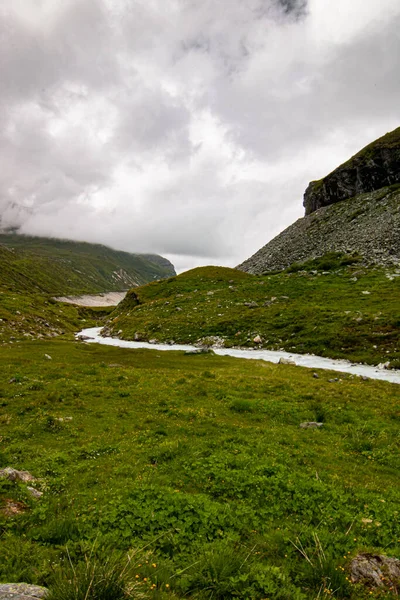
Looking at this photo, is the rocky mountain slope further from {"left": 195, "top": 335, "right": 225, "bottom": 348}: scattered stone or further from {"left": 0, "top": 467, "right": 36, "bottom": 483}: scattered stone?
{"left": 0, "top": 467, "right": 36, "bottom": 483}: scattered stone

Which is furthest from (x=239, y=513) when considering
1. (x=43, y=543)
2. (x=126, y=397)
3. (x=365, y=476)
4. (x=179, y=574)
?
(x=126, y=397)

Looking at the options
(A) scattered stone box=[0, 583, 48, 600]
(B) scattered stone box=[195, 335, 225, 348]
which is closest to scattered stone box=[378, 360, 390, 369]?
(B) scattered stone box=[195, 335, 225, 348]

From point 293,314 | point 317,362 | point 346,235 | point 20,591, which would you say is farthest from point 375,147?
point 20,591

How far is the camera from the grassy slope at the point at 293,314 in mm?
40188

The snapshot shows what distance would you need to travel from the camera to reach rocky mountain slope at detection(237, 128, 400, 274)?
76.6m

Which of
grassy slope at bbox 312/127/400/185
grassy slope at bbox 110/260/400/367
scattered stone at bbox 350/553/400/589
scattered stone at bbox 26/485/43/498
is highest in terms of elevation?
grassy slope at bbox 312/127/400/185

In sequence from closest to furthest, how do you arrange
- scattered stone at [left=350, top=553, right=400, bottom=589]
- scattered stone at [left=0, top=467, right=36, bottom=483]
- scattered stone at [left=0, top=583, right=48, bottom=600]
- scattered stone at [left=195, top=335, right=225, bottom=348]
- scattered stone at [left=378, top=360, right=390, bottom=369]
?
scattered stone at [left=0, top=583, right=48, bottom=600] < scattered stone at [left=350, top=553, right=400, bottom=589] < scattered stone at [left=0, top=467, right=36, bottom=483] < scattered stone at [left=378, top=360, right=390, bottom=369] < scattered stone at [left=195, top=335, right=225, bottom=348]

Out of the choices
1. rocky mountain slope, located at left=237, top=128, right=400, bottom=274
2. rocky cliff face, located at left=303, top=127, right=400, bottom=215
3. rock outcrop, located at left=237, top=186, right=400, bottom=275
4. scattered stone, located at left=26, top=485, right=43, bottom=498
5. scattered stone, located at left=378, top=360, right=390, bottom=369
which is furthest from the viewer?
rocky cliff face, located at left=303, top=127, right=400, bottom=215

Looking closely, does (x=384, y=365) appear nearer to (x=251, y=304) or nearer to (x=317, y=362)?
(x=317, y=362)

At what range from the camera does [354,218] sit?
308 feet

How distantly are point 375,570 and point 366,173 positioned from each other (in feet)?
397

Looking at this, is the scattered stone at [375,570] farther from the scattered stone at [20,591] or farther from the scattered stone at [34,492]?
the scattered stone at [34,492]

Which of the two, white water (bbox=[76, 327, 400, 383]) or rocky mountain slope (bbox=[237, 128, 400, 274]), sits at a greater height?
rocky mountain slope (bbox=[237, 128, 400, 274])

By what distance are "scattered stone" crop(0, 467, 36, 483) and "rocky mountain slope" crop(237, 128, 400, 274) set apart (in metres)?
72.3
